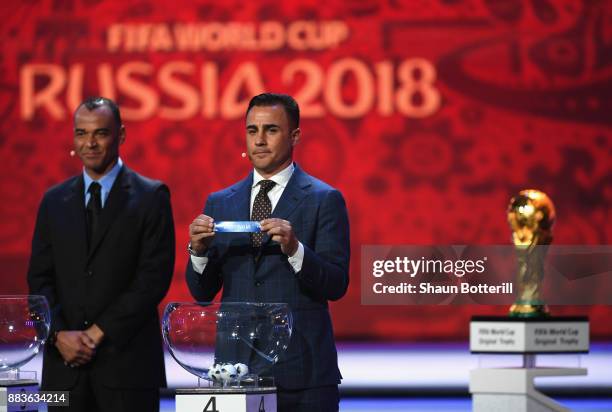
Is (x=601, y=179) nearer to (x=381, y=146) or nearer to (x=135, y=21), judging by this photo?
(x=381, y=146)

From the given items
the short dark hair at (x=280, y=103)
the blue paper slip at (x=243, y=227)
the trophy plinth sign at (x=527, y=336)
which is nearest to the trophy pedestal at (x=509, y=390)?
the trophy plinth sign at (x=527, y=336)

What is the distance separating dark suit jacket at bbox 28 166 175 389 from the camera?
3.32 m

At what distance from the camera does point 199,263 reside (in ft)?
9.98

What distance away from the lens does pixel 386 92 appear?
6.46 m

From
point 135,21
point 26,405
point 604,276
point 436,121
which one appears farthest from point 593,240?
point 26,405

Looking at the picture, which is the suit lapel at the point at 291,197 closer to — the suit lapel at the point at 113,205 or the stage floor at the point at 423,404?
the suit lapel at the point at 113,205

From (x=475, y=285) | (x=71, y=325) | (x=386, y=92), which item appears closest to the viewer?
(x=475, y=285)

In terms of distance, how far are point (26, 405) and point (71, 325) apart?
50cm

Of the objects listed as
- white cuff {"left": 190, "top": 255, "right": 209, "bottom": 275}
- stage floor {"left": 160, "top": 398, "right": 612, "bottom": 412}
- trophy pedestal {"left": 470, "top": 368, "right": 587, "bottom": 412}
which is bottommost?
stage floor {"left": 160, "top": 398, "right": 612, "bottom": 412}

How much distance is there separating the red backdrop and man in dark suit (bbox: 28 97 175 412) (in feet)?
9.87

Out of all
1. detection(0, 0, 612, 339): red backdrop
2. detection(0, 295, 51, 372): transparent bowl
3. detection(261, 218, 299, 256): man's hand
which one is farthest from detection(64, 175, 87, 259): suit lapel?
detection(0, 0, 612, 339): red backdrop

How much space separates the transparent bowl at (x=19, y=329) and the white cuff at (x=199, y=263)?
433mm

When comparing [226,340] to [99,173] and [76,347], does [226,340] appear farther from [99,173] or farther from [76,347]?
[99,173]

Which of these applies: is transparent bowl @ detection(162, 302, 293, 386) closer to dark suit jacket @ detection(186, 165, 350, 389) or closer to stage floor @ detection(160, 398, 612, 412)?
dark suit jacket @ detection(186, 165, 350, 389)
